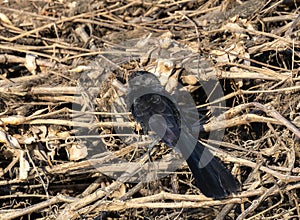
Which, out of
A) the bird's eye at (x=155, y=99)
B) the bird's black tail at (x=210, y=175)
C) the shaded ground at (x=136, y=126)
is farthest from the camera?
→ the bird's eye at (x=155, y=99)

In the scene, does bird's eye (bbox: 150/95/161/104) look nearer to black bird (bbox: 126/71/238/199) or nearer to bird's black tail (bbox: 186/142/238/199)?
black bird (bbox: 126/71/238/199)

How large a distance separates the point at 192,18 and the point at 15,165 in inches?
63.4

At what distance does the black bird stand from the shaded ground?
6cm

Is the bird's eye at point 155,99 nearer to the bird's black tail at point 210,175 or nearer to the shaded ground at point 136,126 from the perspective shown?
the shaded ground at point 136,126

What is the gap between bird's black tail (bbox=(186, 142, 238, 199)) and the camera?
2.75m

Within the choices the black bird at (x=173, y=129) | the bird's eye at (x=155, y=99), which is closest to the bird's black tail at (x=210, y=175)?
the black bird at (x=173, y=129)

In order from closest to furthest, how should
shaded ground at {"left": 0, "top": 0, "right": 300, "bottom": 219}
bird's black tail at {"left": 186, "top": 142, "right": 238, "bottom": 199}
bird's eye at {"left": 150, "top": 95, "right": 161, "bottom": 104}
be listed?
bird's black tail at {"left": 186, "top": 142, "right": 238, "bottom": 199}
shaded ground at {"left": 0, "top": 0, "right": 300, "bottom": 219}
bird's eye at {"left": 150, "top": 95, "right": 161, "bottom": 104}

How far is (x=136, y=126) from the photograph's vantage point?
10.6 feet

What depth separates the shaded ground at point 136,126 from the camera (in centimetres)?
289

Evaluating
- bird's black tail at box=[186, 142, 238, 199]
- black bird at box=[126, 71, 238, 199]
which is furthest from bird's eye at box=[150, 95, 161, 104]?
bird's black tail at box=[186, 142, 238, 199]

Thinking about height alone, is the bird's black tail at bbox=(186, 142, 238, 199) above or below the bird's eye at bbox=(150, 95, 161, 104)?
below

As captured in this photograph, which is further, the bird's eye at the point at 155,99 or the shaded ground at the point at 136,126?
the bird's eye at the point at 155,99

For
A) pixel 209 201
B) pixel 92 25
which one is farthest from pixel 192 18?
pixel 209 201

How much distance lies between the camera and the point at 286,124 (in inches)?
113
